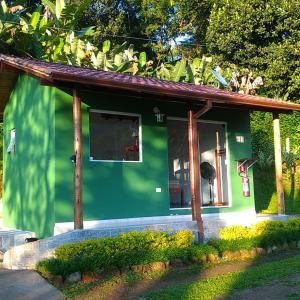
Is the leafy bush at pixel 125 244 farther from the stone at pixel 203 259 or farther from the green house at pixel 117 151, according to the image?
the green house at pixel 117 151

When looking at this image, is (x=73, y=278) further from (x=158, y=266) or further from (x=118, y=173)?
(x=118, y=173)

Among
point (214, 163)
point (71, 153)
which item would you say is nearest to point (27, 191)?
point (71, 153)

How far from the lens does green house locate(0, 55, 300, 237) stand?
32.9 feet

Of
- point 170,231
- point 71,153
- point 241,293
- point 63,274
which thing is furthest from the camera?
point 71,153

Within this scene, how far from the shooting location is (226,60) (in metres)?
23.7

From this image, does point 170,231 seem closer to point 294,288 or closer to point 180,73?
point 294,288

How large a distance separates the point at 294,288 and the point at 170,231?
363cm

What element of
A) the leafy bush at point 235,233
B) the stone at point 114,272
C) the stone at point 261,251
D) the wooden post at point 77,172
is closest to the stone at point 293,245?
the leafy bush at point 235,233

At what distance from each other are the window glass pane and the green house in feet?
0.10

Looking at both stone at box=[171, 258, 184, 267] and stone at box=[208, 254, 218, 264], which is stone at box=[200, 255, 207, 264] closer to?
stone at box=[208, 254, 218, 264]

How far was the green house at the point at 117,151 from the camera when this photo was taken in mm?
10039

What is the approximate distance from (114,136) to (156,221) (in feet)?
7.23

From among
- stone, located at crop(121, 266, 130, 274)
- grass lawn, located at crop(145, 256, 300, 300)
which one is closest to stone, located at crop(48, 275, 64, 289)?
stone, located at crop(121, 266, 130, 274)

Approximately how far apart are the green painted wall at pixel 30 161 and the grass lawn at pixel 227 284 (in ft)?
13.9
